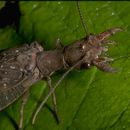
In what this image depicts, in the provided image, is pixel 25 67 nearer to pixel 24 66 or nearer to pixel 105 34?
pixel 24 66

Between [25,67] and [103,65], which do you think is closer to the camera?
[103,65]

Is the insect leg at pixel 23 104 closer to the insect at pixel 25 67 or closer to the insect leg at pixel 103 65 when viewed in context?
the insect at pixel 25 67

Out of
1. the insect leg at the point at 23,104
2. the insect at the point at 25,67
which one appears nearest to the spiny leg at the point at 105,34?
the insect at the point at 25,67

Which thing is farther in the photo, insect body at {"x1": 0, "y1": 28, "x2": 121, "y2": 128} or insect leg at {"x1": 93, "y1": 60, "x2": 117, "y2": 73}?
insect body at {"x1": 0, "y1": 28, "x2": 121, "y2": 128}

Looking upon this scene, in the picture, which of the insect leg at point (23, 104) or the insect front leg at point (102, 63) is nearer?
the insect front leg at point (102, 63)

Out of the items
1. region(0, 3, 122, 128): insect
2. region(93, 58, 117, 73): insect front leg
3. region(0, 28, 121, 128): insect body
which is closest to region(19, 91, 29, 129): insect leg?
region(0, 3, 122, 128): insect

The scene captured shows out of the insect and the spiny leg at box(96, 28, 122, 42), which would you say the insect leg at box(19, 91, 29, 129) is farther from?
the spiny leg at box(96, 28, 122, 42)

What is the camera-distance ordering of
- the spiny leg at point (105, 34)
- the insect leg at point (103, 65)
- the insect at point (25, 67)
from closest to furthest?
the insect leg at point (103, 65)
the spiny leg at point (105, 34)
the insect at point (25, 67)

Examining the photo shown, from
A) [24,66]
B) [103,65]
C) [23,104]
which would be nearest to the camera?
[103,65]

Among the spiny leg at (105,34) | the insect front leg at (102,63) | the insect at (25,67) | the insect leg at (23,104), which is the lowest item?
the insect leg at (23,104)

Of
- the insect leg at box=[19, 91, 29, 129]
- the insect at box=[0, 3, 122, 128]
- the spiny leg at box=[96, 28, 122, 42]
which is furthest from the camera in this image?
the insect at box=[0, 3, 122, 128]

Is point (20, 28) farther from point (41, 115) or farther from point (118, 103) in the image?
point (118, 103)

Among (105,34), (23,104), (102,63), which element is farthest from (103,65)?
(23,104)
